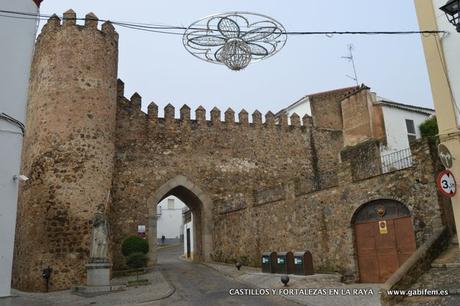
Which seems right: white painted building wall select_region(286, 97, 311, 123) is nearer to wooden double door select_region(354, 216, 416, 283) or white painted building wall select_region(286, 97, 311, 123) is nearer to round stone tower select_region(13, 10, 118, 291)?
round stone tower select_region(13, 10, 118, 291)

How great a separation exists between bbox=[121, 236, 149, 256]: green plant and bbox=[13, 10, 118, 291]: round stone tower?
1858 mm

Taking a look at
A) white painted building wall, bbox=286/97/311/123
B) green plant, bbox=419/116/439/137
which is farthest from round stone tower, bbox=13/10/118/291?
green plant, bbox=419/116/439/137

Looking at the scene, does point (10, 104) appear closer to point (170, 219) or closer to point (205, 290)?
point (205, 290)

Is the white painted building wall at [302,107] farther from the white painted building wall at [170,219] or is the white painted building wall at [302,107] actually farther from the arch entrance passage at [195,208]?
the white painted building wall at [170,219]

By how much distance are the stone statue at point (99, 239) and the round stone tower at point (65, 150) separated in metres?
1.76

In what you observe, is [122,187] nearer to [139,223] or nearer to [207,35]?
[139,223]

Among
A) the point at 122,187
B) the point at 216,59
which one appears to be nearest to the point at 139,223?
the point at 122,187

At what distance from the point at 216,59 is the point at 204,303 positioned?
4912mm

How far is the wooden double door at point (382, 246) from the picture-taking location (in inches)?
393

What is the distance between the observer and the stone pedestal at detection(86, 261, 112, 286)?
10953 mm

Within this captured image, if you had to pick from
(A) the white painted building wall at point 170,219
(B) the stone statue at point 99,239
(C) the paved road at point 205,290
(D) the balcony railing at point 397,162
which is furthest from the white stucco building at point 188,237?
(D) the balcony railing at point 397,162

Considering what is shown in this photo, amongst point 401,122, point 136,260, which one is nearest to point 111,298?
point 136,260

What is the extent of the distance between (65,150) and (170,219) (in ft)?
98.0

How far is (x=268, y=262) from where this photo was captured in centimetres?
1257
